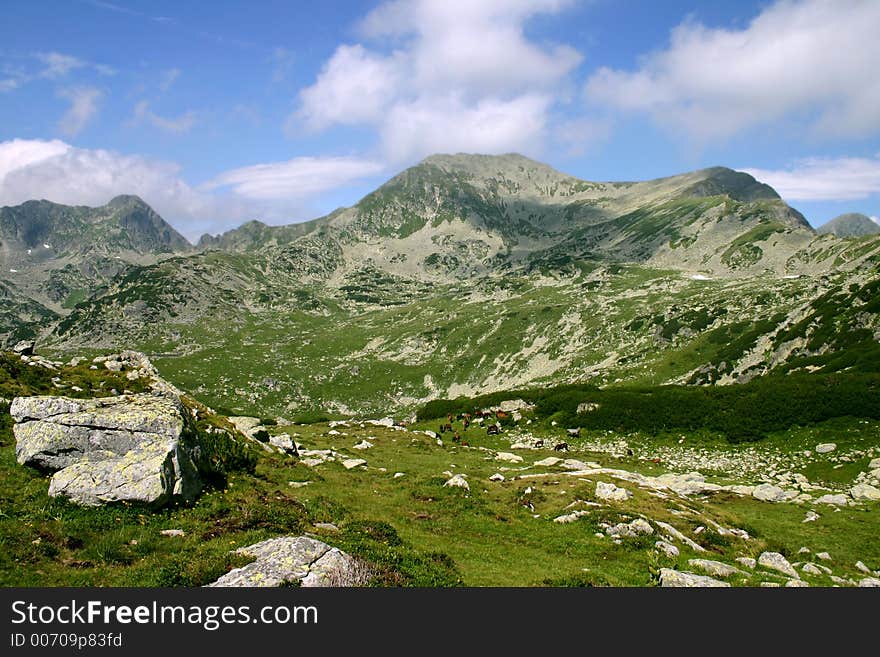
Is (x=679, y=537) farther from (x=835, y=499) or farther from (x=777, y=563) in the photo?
(x=835, y=499)

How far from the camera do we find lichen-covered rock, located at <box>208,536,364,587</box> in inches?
508

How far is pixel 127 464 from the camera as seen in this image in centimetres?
1889

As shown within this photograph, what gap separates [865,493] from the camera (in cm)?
3450

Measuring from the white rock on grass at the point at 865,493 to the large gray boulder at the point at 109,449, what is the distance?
1695 inches

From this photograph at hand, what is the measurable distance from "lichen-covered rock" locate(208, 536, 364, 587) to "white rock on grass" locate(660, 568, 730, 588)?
1172 cm

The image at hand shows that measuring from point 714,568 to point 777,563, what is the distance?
4.87 metres

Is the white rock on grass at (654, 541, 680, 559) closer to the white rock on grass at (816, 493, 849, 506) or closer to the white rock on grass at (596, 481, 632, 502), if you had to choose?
the white rock on grass at (596, 481, 632, 502)

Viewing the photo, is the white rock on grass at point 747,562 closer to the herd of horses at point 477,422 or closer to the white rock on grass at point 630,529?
the white rock on grass at point 630,529

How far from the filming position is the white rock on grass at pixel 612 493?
30.0 m

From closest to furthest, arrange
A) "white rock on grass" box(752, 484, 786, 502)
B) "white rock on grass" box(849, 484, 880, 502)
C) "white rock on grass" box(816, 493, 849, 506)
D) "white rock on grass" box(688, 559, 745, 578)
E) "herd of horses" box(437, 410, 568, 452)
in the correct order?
1. "white rock on grass" box(688, 559, 745, 578)
2. "white rock on grass" box(816, 493, 849, 506)
3. "white rock on grass" box(849, 484, 880, 502)
4. "white rock on grass" box(752, 484, 786, 502)
5. "herd of horses" box(437, 410, 568, 452)

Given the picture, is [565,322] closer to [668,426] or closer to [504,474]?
[668,426]

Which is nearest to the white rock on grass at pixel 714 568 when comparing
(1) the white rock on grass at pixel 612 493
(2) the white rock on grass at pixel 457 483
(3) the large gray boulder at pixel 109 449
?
(1) the white rock on grass at pixel 612 493

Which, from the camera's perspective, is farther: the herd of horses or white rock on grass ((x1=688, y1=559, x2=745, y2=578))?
the herd of horses

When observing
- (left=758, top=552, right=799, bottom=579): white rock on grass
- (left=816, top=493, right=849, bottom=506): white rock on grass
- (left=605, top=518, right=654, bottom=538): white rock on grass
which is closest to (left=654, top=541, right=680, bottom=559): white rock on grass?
(left=605, top=518, right=654, bottom=538): white rock on grass
